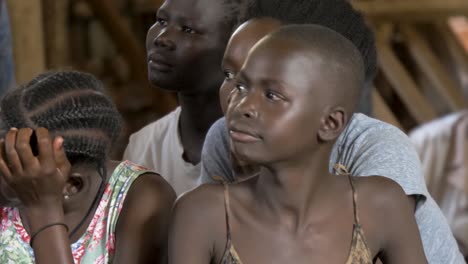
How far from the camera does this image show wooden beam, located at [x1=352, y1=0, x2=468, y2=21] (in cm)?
544

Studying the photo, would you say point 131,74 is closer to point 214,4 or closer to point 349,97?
point 214,4

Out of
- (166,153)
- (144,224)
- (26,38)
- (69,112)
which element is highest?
(69,112)

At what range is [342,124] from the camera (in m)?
1.77

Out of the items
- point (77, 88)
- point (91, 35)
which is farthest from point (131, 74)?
point (77, 88)

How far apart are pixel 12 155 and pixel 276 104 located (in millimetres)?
444

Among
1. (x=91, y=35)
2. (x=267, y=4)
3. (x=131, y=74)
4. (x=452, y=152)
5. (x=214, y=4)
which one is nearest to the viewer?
(x=267, y=4)

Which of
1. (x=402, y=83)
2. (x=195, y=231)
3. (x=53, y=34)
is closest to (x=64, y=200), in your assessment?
(x=195, y=231)

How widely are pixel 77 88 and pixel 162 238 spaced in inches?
12.2

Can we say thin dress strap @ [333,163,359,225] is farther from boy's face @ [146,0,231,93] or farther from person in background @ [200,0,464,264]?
boy's face @ [146,0,231,93]

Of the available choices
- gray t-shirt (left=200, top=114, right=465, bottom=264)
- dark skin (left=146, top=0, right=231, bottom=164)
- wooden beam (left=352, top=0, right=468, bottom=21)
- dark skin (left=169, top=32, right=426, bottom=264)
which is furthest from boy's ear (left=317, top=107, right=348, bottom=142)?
wooden beam (left=352, top=0, right=468, bottom=21)

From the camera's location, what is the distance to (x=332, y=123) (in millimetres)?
1769

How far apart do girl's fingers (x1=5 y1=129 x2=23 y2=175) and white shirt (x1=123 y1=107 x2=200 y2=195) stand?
71cm

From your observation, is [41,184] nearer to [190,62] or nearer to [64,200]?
[64,200]

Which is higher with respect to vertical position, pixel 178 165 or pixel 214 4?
pixel 214 4
